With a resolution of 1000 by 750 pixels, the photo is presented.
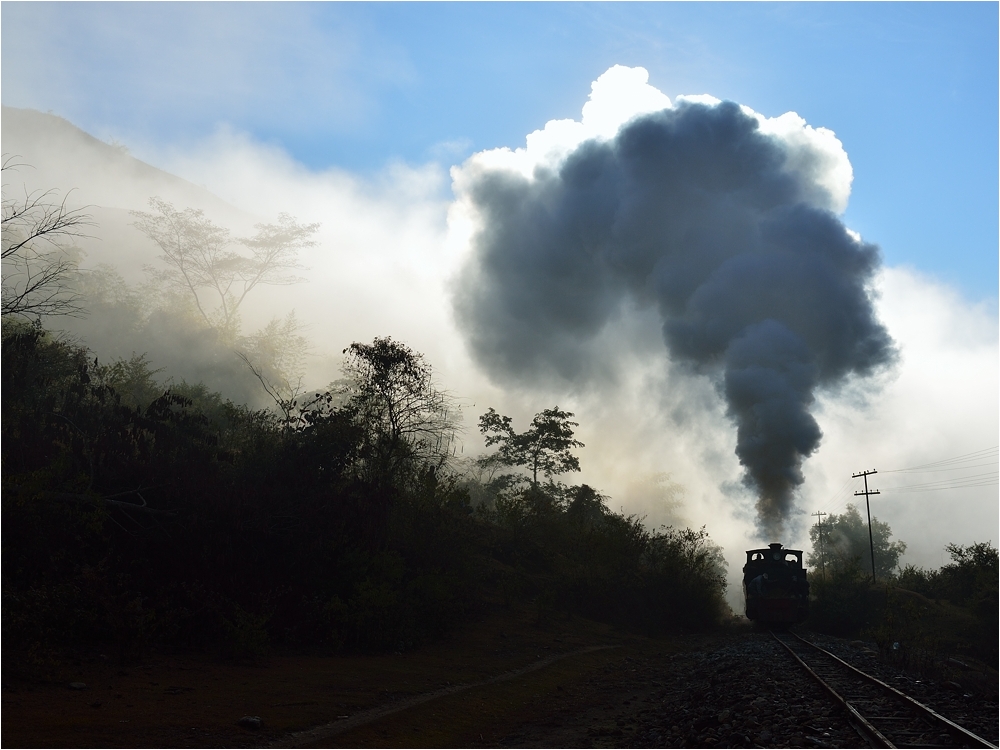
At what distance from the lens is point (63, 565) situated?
13609mm

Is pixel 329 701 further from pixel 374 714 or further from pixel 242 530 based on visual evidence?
pixel 242 530

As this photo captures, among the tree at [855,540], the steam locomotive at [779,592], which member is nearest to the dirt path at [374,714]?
the steam locomotive at [779,592]

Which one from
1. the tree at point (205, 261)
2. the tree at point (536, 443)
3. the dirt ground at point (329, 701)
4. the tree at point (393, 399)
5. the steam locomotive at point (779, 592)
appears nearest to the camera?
the dirt ground at point (329, 701)

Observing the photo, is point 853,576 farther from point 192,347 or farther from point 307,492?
point 192,347

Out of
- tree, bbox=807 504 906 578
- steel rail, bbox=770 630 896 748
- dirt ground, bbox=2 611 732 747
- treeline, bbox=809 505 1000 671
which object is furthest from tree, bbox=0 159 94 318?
tree, bbox=807 504 906 578

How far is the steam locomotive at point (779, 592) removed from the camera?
25.4m

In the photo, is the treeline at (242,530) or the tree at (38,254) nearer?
the treeline at (242,530)

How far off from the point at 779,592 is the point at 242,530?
740 inches

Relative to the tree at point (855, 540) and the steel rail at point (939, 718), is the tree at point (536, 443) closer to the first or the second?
the steel rail at point (939, 718)

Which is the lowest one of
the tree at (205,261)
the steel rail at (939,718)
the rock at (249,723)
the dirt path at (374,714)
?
the dirt path at (374,714)

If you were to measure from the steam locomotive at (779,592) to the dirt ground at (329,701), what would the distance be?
32.4 feet

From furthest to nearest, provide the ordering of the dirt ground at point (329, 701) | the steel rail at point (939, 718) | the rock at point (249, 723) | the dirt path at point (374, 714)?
the rock at point (249, 723) < the dirt path at point (374, 714) < the dirt ground at point (329, 701) < the steel rail at point (939, 718)

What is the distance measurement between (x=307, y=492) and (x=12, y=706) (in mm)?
9175

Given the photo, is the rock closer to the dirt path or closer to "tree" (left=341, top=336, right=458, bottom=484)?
the dirt path
